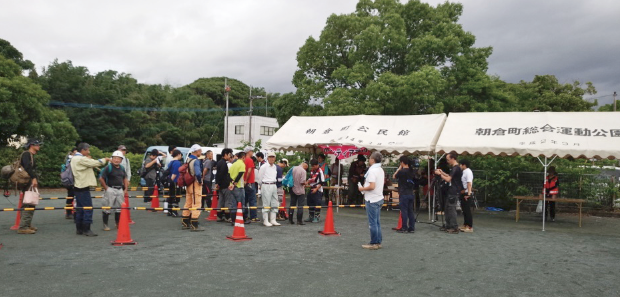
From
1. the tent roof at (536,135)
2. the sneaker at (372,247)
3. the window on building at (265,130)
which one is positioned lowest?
the sneaker at (372,247)

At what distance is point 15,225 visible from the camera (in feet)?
33.9

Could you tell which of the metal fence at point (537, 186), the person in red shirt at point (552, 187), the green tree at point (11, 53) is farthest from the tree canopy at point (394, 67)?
the green tree at point (11, 53)

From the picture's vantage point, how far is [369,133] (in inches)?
597

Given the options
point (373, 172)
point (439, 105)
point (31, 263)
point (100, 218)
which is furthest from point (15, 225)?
point (439, 105)

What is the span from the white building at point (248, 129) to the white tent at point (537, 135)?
3927 cm

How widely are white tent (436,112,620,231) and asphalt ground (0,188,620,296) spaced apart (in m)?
2.16

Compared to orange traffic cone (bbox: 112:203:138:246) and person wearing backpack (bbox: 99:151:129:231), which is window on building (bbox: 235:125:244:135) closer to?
person wearing backpack (bbox: 99:151:129:231)

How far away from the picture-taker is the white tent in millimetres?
12008

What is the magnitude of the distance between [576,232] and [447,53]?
15.8 meters

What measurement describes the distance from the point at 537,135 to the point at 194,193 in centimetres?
891

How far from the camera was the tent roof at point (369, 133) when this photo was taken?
556 inches

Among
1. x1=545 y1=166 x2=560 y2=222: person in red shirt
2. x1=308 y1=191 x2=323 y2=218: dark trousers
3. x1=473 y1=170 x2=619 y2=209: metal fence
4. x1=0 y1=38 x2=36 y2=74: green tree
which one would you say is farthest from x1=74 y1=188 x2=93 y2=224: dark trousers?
x1=0 y1=38 x2=36 y2=74: green tree

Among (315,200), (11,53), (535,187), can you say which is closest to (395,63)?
(535,187)

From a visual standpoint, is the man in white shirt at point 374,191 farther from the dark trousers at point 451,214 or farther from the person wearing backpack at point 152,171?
the person wearing backpack at point 152,171
